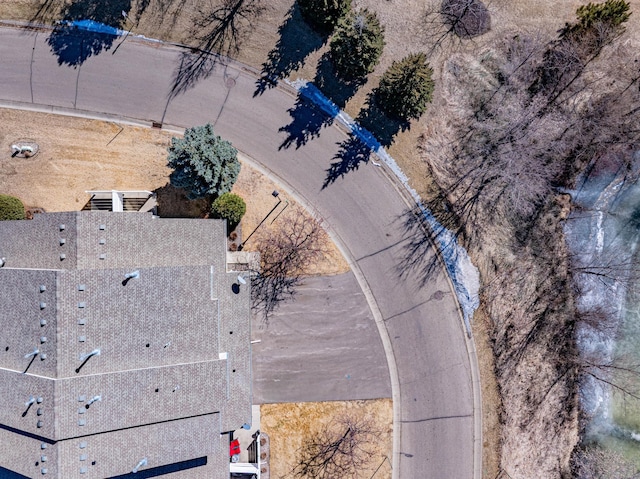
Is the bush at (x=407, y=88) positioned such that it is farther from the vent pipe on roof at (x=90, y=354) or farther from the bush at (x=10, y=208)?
the bush at (x=10, y=208)

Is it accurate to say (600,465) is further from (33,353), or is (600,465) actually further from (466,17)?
(33,353)

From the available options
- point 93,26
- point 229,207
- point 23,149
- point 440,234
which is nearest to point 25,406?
point 229,207

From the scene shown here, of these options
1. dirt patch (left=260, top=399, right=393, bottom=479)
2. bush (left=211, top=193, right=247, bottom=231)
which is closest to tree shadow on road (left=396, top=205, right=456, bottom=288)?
dirt patch (left=260, top=399, right=393, bottom=479)

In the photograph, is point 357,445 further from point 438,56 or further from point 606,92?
point 606,92

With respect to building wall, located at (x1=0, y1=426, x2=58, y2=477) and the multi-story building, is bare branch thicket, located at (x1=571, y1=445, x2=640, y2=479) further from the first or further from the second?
building wall, located at (x1=0, y1=426, x2=58, y2=477)

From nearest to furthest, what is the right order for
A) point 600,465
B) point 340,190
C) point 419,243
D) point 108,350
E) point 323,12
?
point 108,350
point 323,12
point 340,190
point 419,243
point 600,465

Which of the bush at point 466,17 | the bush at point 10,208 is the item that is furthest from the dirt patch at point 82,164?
the bush at point 466,17

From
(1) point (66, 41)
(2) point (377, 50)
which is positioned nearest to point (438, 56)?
(2) point (377, 50)
